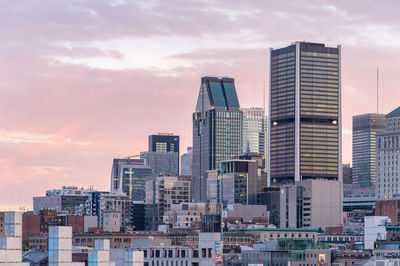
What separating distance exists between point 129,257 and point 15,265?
8.62 metres

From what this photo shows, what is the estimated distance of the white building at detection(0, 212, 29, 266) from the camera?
89.1m

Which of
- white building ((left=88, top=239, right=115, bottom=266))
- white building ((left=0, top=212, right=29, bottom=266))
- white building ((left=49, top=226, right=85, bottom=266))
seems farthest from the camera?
white building ((left=49, top=226, right=85, bottom=266))

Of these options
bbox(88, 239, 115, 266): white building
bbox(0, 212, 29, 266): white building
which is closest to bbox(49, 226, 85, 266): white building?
bbox(88, 239, 115, 266): white building

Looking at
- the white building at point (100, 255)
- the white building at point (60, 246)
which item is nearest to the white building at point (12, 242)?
the white building at point (60, 246)

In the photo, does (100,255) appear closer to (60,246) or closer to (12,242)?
(60,246)

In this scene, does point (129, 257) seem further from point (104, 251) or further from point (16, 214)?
point (16, 214)

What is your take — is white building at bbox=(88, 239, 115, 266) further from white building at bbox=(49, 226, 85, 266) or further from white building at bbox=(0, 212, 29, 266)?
white building at bbox=(0, 212, 29, 266)

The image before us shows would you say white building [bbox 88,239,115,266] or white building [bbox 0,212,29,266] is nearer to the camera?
white building [bbox 0,212,29,266]

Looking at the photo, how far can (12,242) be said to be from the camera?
9025 cm

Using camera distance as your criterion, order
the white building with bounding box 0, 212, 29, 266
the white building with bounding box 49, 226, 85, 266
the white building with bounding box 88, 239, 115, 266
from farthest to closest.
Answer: the white building with bounding box 49, 226, 85, 266, the white building with bounding box 88, 239, 115, 266, the white building with bounding box 0, 212, 29, 266

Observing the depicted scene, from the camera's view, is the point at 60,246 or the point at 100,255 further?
the point at 60,246

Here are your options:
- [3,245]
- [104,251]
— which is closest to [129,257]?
[104,251]

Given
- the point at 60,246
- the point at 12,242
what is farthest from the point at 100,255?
the point at 12,242

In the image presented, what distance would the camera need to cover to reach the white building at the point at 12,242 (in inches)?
3506
